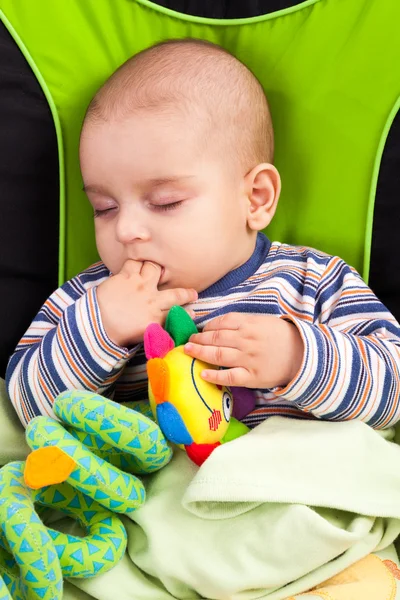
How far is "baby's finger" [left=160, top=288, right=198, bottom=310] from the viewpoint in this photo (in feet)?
3.18

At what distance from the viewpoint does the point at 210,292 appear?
1.05 meters

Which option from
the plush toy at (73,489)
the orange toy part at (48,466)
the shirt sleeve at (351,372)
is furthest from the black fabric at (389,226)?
the orange toy part at (48,466)

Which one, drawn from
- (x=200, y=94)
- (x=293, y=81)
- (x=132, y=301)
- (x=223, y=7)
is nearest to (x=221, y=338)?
(x=132, y=301)

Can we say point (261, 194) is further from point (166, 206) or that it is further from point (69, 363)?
point (69, 363)

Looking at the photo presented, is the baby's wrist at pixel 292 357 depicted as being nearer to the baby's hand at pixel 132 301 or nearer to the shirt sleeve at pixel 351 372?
the shirt sleeve at pixel 351 372

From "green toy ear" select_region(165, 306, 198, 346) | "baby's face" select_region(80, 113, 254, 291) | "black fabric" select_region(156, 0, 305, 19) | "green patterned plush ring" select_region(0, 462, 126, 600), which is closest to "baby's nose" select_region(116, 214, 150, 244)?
"baby's face" select_region(80, 113, 254, 291)

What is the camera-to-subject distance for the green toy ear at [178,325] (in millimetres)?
936

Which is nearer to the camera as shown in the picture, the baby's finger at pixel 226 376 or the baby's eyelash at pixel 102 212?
the baby's finger at pixel 226 376

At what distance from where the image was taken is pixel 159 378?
83 centimetres

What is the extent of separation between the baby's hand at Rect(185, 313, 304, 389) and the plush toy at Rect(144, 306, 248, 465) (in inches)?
0.7

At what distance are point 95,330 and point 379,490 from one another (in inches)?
15.8

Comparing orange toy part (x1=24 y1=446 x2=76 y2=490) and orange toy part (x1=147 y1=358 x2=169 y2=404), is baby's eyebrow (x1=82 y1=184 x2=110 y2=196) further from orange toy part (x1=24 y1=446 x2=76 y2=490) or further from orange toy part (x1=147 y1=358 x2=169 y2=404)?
orange toy part (x1=24 y1=446 x2=76 y2=490)

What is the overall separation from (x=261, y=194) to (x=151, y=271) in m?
0.22

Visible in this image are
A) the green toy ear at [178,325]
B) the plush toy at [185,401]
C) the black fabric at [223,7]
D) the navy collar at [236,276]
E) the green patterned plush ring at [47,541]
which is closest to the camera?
the green patterned plush ring at [47,541]
